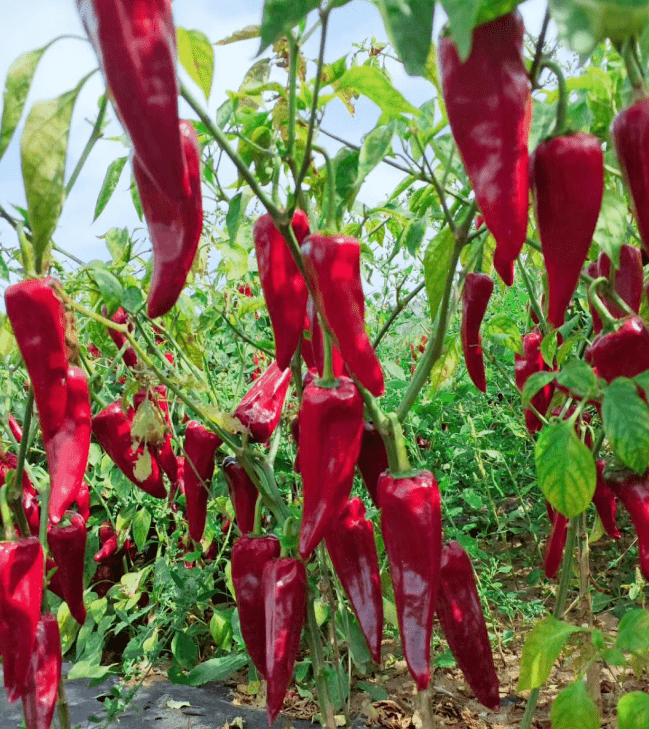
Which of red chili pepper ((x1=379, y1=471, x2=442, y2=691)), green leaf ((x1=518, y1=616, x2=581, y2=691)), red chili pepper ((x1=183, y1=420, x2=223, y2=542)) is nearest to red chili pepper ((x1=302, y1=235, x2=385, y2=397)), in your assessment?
red chili pepper ((x1=379, y1=471, x2=442, y2=691))

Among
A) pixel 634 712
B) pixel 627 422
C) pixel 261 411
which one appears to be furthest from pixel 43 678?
pixel 627 422

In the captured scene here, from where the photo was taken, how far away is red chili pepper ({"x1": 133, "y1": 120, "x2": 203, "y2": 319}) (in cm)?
77

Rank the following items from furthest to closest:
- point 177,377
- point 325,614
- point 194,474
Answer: point 325,614
point 194,474
point 177,377

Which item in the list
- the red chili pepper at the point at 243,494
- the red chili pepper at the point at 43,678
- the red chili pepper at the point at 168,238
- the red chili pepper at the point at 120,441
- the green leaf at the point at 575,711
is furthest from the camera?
the red chili pepper at the point at 120,441

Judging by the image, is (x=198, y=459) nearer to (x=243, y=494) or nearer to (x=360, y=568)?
(x=243, y=494)

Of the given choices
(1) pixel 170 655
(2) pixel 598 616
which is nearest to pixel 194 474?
(1) pixel 170 655

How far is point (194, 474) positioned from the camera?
66.1 inches

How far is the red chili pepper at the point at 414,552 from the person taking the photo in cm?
108

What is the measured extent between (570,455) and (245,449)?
609 millimetres

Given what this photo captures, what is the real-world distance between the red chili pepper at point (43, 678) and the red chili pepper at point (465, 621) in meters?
0.72

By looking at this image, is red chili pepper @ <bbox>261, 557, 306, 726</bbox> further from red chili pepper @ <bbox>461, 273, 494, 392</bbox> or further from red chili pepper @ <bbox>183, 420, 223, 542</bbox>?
red chili pepper @ <bbox>461, 273, 494, 392</bbox>

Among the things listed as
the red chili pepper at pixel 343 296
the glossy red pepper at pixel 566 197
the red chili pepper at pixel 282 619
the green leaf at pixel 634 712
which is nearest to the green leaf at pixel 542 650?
the green leaf at pixel 634 712

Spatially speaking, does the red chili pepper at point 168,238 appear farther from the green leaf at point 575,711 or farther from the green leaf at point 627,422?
the green leaf at point 575,711

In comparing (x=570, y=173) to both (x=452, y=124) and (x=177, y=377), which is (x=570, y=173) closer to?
(x=452, y=124)
